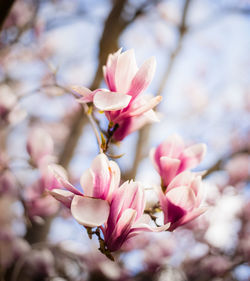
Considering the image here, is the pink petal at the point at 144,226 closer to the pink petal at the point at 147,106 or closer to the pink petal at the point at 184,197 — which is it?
the pink petal at the point at 184,197

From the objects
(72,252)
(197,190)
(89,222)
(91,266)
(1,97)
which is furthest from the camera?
(91,266)

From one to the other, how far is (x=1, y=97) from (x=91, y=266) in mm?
2147

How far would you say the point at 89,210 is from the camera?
22.4 inches

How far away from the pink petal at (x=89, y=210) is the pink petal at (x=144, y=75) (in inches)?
11.5

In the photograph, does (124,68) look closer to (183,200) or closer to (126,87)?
(126,87)

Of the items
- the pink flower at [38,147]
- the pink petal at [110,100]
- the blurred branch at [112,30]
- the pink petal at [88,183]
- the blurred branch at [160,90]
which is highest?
the pink petal at [110,100]

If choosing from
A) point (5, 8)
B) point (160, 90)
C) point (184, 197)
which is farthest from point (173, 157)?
point (160, 90)

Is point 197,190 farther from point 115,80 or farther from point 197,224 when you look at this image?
point 197,224

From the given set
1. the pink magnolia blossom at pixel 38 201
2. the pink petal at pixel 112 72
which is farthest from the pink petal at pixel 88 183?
the pink magnolia blossom at pixel 38 201

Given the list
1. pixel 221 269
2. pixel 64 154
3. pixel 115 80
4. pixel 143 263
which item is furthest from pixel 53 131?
pixel 115 80

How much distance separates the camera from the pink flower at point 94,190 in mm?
579

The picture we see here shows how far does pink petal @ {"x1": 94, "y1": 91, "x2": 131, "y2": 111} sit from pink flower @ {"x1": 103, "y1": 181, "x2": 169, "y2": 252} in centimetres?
17

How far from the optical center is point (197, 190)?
2.24 ft

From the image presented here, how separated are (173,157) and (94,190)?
31 cm
